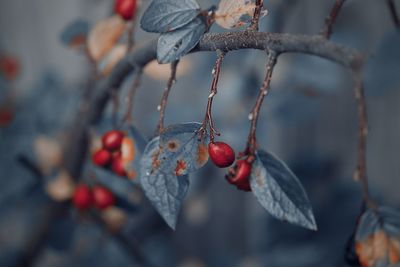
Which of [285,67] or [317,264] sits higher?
[285,67]

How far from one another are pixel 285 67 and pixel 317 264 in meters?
0.41

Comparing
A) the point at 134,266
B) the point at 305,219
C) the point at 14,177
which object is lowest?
the point at 134,266

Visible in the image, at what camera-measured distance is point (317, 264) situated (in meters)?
0.99

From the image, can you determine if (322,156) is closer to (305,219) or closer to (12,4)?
(305,219)

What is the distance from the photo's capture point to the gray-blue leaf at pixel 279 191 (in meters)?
0.39

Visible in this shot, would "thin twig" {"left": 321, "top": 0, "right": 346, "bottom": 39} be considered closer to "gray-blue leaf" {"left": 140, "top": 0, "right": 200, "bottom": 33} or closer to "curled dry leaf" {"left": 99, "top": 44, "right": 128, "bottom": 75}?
"gray-blue leaf" {"left": 140, "top": 0, "right": 200, "bottom": 33}

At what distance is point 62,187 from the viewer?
2.35 feet

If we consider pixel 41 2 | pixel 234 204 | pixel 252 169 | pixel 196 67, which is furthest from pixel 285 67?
pixel 41 2

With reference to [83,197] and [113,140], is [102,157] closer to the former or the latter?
[113,140]

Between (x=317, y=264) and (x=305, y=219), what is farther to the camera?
(x=317, y=264)

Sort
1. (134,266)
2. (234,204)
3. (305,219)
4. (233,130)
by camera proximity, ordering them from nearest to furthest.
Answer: (305,219) → (233,130) → (134,266) → (234,204)

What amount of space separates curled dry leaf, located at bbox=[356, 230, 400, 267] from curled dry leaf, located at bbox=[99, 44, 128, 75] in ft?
1.10

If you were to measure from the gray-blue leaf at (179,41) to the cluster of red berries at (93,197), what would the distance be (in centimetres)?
32

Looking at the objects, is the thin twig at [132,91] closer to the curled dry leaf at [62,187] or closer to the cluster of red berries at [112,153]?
the cluster of red berries at [112,153]
